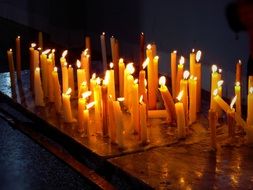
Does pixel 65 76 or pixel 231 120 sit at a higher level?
pixel 65 76

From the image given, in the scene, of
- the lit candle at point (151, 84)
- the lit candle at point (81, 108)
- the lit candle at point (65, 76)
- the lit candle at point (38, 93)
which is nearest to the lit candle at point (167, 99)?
the lit candle at point (151, 84)

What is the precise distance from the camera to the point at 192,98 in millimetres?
2986

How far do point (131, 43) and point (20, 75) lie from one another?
2119 mm

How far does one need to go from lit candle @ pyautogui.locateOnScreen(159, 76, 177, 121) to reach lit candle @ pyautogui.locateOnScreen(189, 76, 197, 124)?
11 cm

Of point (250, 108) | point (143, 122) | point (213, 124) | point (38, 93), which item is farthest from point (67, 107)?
point (250, 108)

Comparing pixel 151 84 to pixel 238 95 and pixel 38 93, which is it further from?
pixel 38 93

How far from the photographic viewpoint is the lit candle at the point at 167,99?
2.82 m

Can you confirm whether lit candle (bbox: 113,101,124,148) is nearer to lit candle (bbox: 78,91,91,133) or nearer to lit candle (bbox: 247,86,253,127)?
lit candle (bbox: 78,91,91,133)

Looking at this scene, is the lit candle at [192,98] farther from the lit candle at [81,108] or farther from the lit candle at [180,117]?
the lit candle at [81,108]

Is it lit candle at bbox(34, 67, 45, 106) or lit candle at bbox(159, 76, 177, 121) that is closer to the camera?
lit candle at bbox(159, 76, 177, 121)

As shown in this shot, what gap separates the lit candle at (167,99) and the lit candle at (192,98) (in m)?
0.11

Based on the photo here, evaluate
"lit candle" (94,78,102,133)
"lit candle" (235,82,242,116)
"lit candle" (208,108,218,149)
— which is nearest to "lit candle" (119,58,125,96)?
"lit candle" (94,78,102,133)

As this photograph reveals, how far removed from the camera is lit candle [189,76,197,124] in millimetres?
2961

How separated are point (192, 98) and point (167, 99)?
18 cm
